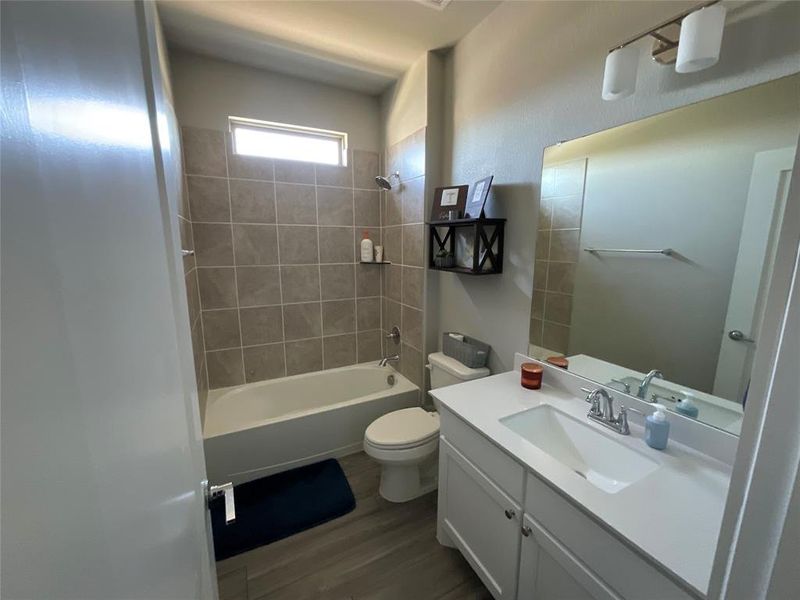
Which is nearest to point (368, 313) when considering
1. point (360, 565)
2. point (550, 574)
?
point (360, 565)

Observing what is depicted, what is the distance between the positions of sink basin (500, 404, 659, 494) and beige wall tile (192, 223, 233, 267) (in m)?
2.10

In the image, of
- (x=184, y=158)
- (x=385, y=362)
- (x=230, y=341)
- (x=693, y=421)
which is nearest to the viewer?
(x=693, y=421)

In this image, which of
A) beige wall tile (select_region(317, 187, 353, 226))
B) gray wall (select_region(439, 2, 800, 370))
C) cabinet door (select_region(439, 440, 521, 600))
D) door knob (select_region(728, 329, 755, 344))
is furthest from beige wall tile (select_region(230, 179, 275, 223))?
door knob (select_region(728, 329, 755, 344))

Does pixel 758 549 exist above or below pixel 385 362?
Result: above

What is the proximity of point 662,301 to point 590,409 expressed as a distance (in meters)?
0.47

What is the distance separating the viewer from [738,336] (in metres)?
0.98

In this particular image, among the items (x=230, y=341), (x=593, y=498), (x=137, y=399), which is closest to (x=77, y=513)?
(x=137, y=399)

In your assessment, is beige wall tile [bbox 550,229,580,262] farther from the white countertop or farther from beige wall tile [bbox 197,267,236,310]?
beige wall tile [bbox 197,267,236,310]

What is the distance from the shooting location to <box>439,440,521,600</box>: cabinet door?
114 centimetres

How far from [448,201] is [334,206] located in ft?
3.45

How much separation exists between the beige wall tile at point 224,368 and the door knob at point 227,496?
1778mm

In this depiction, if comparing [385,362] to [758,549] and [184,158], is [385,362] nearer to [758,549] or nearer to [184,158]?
[184,158]

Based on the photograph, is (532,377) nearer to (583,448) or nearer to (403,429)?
(583,448)

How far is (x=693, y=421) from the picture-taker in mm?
1053
